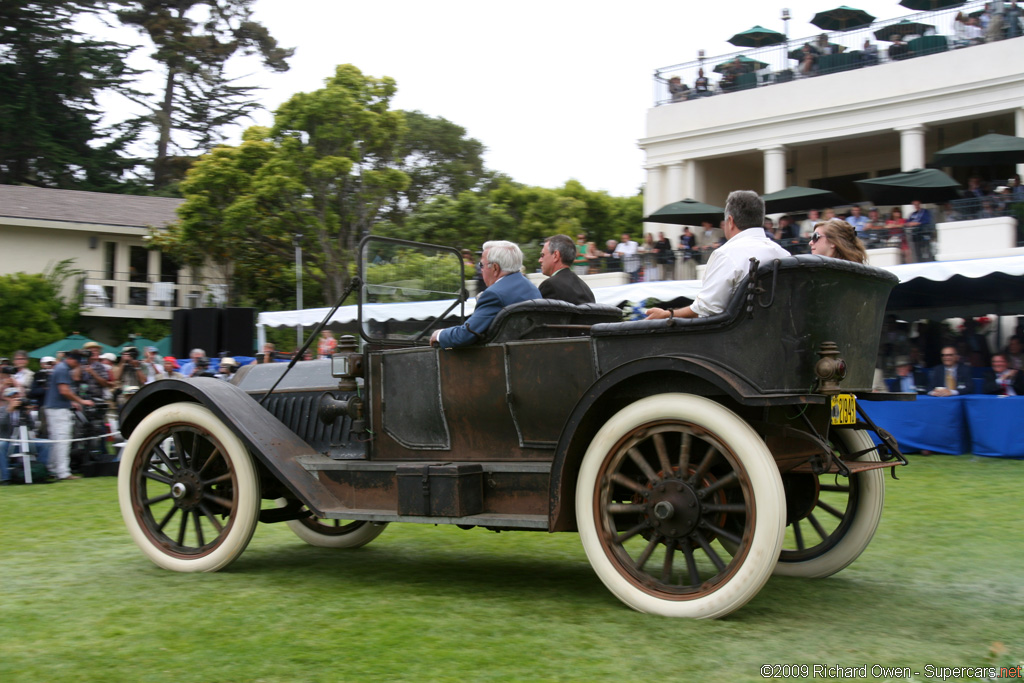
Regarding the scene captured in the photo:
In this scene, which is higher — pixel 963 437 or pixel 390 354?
pixel 390 354

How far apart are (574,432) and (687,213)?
14294 millimetres

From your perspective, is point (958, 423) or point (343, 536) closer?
point (343, 536)

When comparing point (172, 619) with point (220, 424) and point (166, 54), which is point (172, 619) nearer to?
point (220, 424)

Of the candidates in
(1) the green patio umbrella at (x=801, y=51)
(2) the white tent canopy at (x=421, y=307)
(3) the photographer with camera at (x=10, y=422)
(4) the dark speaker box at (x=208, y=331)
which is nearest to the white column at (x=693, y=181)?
(1) the green patio umbrella at (x=801, y=51)

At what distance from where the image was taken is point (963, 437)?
1109 cm

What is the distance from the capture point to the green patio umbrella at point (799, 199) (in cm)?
1667

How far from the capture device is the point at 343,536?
6.22 meters

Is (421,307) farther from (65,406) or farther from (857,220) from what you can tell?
(857,220)

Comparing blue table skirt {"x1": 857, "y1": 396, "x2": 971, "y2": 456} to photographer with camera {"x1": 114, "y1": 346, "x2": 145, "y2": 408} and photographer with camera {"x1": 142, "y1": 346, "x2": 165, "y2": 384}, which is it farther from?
photographer with camera {"x1": 142, "y1": 346, "x2": 165, "y2": 384}

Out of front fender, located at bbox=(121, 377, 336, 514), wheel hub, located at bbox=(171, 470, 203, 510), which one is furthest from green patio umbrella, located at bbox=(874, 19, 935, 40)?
wheel hub, located at bbox=(171, 470, 203, 510)

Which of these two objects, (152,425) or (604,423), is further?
(152,425)

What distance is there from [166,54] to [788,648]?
43.4m

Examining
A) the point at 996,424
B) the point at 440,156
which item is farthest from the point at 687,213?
the point at 440,156

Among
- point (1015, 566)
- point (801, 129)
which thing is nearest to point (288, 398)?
point (1015, 566)
